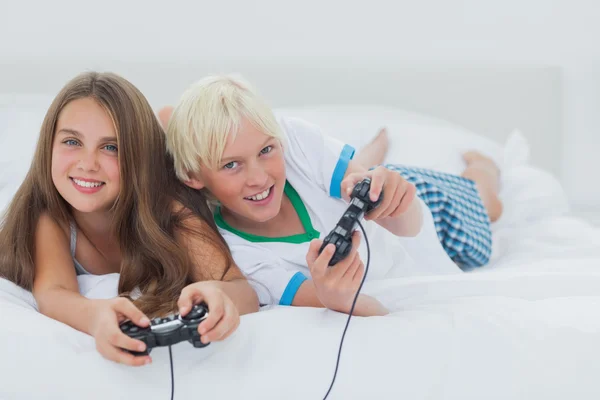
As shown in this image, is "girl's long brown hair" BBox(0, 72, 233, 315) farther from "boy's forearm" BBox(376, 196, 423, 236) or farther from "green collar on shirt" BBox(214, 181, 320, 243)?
"boy's forearm" BBox(376, 196, 423, 236)

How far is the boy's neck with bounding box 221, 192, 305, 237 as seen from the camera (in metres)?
1.21

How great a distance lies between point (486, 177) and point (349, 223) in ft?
3.02

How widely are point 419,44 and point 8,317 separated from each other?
1.79m

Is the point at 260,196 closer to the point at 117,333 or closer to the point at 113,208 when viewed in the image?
the point at 113,208

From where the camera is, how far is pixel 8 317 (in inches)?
34.5

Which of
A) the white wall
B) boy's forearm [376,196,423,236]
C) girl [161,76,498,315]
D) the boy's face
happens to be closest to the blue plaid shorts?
girl [161,76,498,315]

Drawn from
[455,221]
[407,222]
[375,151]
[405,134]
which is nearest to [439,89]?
[405,134]

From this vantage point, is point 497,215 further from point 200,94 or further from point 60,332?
point 60,332

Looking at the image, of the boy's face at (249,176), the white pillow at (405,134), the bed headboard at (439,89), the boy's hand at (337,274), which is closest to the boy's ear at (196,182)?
the boy's face at (249,176)

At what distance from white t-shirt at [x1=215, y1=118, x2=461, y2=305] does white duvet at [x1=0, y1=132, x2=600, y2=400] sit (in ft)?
0.64

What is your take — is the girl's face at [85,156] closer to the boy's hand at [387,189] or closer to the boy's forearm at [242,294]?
the boy's forearm at [242,294]

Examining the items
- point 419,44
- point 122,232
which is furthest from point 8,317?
point 419,44

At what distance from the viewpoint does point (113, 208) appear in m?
1.13

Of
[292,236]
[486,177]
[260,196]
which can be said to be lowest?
[486,177]
